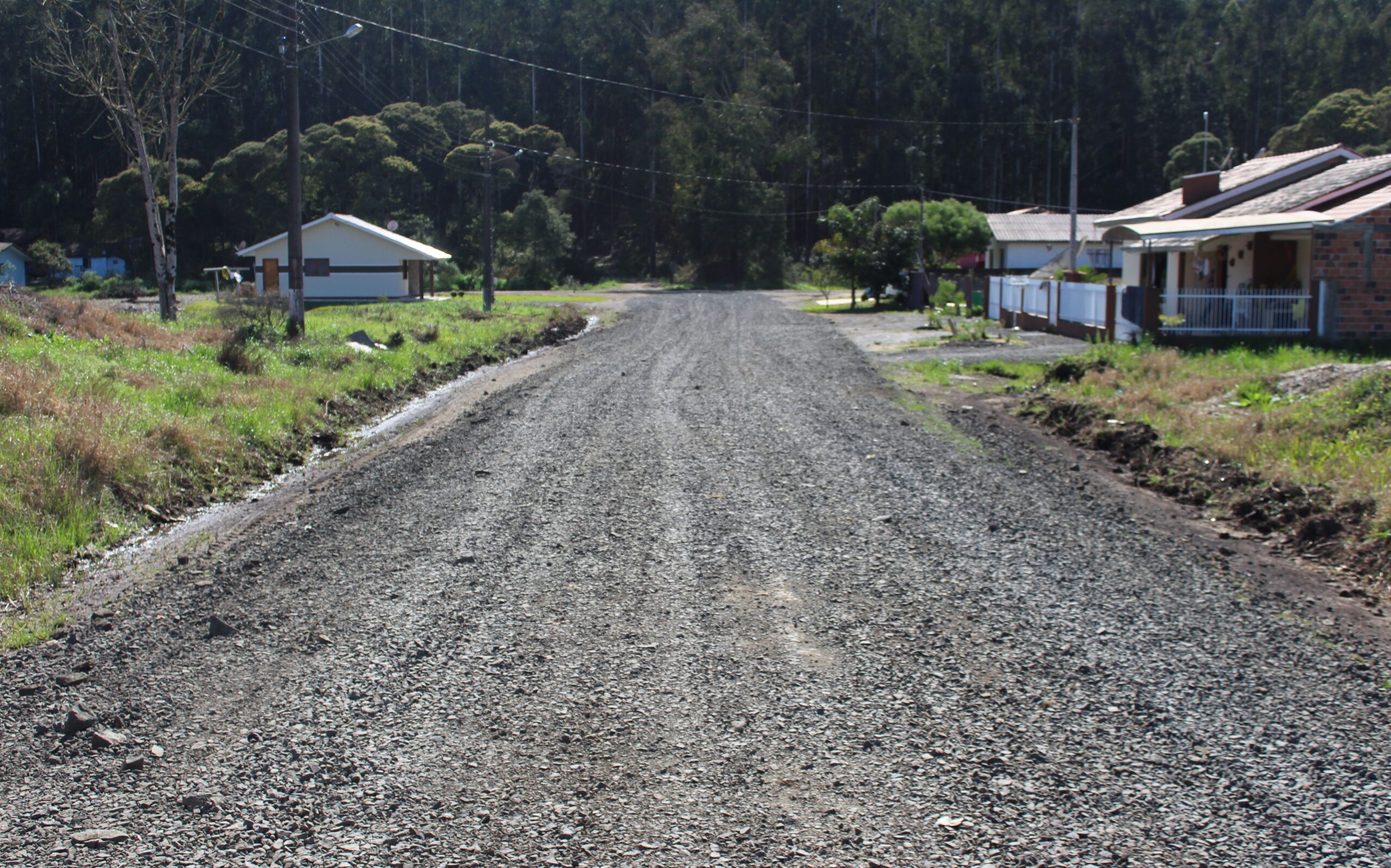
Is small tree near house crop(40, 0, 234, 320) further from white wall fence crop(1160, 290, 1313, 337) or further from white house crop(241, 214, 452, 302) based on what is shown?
white wall fence crop(1160, 290, 1313, 337)

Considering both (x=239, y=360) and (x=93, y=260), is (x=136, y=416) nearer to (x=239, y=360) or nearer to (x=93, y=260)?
(x=239, y=360)

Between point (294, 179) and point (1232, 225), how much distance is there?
19982 mm

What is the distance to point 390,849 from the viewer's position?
407 centimetres

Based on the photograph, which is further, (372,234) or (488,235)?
(372,234)

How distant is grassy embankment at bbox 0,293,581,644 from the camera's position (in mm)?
9023

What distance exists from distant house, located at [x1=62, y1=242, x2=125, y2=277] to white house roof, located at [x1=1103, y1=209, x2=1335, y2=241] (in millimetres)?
78663

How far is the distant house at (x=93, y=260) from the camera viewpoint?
85.7m

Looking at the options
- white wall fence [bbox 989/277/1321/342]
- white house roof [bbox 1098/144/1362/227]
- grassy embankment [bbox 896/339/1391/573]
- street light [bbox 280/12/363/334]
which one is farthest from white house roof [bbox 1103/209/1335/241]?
street light [bbox 280/12/363/334]

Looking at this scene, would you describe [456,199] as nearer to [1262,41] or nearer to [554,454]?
[1262,41]

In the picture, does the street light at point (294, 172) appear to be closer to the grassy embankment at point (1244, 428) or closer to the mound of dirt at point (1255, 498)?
the grassy embankment at point (1244, 428)

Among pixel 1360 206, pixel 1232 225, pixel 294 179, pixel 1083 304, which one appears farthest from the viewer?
pixel 1083 304

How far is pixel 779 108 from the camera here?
97.0m

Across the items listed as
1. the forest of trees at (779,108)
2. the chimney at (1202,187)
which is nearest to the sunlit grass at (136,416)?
the chimney at (1202,187)

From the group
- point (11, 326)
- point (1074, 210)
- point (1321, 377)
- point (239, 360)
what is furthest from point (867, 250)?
point (11, 326)
